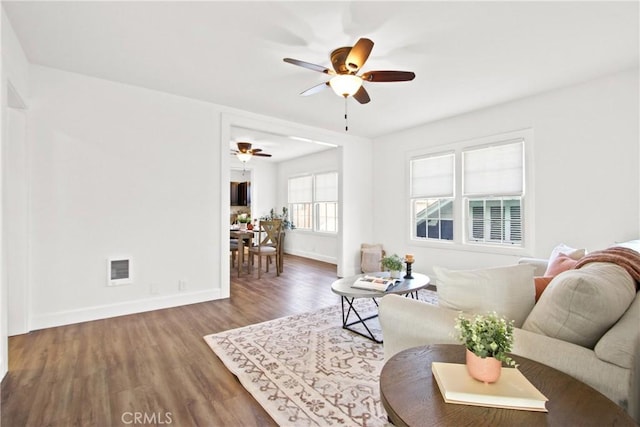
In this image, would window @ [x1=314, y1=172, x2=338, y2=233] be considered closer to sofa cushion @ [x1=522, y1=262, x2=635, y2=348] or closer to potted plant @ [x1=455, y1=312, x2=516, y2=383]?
sofa cushion @ [x1=522, y1=262, x2=635, y2=348]

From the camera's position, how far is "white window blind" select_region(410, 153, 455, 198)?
5.09 m

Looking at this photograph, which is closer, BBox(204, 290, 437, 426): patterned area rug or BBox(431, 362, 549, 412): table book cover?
BBox(431, 362, 549, 412): table book cover

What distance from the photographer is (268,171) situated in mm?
9289

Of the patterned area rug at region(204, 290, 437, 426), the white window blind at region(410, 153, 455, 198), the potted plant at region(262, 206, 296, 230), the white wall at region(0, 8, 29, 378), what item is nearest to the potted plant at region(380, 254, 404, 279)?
the patterned area rug at region(204, 290, 437, 426)

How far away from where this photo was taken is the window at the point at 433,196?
5113mm

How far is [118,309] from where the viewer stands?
362 cm

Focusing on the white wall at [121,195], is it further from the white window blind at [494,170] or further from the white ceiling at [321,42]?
the white window blind at [494,170]

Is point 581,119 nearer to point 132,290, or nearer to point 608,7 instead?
point 608,7

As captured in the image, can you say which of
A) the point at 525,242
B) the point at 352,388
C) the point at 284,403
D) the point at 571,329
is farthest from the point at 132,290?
the point at 525,242

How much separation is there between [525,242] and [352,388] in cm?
335

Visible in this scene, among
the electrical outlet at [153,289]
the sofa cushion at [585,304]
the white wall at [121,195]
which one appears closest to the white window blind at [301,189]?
the white wall at [121,195]

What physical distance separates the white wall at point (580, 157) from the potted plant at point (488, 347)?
351 cm

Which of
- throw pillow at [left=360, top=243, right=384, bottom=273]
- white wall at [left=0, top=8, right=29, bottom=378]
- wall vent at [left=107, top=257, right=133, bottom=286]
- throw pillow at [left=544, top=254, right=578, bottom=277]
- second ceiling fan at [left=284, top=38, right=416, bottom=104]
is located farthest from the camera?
throw pillow at [left=360, top=243, right=384, bottom=273]

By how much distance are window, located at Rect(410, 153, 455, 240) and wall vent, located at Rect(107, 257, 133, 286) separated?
4.46 meters
